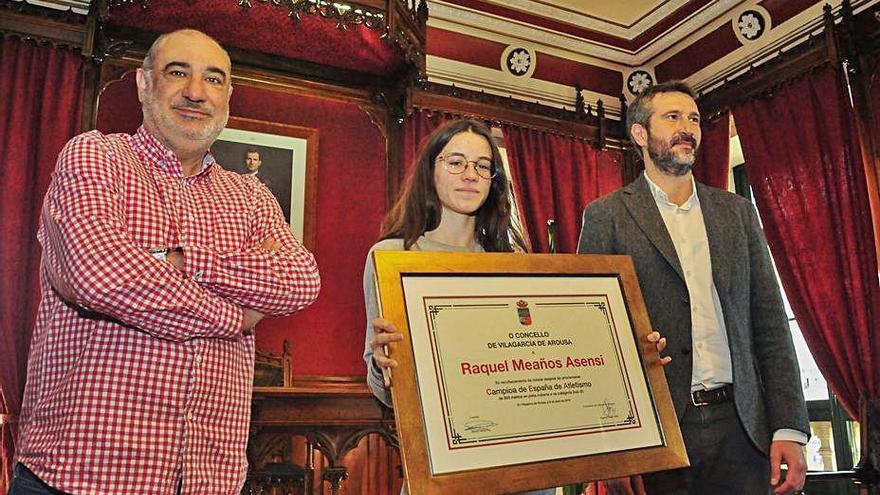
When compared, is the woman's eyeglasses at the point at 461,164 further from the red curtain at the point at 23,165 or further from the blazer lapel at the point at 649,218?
the red curtain at the point at 23,165

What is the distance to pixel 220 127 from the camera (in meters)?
1.81

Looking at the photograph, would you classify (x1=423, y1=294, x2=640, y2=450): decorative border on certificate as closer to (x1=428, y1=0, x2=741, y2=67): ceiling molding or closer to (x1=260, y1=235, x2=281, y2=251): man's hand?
(x1=260, y1=235, x2=281, y2=251): man's hand

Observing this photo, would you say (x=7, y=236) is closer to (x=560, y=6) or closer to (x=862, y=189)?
(x=560, y=6)

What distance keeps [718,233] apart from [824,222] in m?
2.84

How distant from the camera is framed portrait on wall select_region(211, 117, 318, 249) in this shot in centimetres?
436

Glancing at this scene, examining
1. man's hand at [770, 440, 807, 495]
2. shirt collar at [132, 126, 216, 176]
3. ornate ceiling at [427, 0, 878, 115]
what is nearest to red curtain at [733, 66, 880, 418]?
ornate ceiling at [427, 0, 878, 115]

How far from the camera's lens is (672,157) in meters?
2.08

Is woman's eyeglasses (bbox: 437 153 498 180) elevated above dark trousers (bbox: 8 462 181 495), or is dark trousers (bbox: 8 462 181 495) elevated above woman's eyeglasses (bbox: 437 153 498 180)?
woman's eyeglasses (bbox: 437 153 498 180)

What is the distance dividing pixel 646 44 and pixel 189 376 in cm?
513

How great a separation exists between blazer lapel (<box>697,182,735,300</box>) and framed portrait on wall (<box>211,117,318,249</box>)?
2895 millimetres

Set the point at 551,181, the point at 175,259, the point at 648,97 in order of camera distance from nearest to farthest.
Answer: the point at 175,259
the point at 648,97
the point at 551,181


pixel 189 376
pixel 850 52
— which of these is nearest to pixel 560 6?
pixel 850 52
